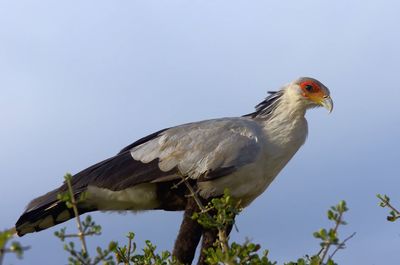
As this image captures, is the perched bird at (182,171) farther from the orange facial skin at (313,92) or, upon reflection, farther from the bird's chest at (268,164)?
the orange facial skin at (313,92)

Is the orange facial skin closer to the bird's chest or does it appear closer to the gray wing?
the bird's chest

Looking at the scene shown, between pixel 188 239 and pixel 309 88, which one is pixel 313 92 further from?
pixel 188 239

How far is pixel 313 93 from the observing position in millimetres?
6789

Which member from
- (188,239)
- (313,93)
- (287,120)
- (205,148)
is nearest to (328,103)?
(313,93)

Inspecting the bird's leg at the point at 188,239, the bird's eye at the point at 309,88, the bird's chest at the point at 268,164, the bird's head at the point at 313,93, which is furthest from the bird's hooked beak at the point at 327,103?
the bird's leg at the point at 188,239

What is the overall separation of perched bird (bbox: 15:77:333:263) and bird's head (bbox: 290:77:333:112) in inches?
14.3

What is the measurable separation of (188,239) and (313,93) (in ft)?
6.28

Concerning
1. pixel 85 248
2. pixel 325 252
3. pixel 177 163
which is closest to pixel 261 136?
pixel 177 163

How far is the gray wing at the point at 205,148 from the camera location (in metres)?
6.05

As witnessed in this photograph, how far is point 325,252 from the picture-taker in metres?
3.01

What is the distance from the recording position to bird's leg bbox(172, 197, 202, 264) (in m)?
5.95

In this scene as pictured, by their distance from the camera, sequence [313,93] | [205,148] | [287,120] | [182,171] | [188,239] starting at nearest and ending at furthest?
[188,239] < [182,171] < [205,148] < [287,120] < [313,93]

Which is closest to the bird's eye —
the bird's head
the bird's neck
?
the bird's head

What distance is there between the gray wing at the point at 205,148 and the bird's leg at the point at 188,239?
1.10 ft
